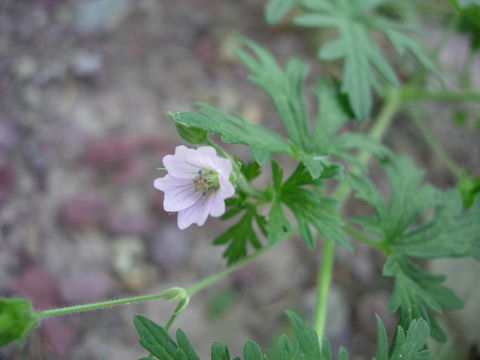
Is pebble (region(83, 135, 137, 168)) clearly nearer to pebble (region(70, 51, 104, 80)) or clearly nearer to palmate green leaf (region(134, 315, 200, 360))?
pebble (region(70, 51, 104, 80))

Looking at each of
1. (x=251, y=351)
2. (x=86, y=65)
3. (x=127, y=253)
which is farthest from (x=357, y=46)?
(x=86, y=65)

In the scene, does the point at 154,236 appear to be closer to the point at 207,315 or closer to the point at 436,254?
the point at 207,315

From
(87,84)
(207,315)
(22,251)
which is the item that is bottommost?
(207,315)

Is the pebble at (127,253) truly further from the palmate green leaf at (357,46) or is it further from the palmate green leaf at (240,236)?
the palmate green leaf at (357,46)

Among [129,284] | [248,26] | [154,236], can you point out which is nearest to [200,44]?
[248,26]

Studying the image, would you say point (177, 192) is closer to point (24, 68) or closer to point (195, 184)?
point (195, 184)

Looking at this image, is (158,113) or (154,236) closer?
(154,236)
